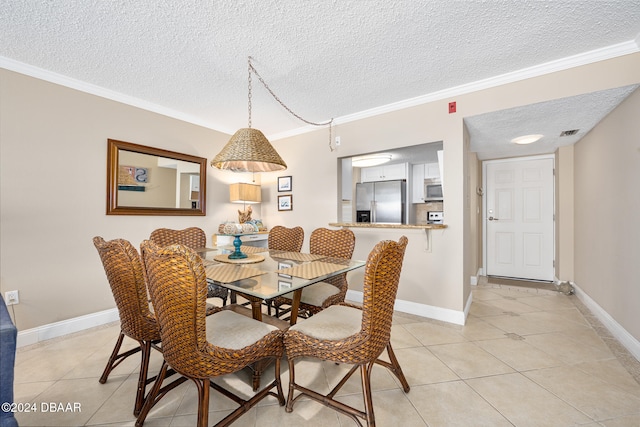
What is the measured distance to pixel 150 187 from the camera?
10.3 feet

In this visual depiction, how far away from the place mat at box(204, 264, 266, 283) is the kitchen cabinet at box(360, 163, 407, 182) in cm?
396

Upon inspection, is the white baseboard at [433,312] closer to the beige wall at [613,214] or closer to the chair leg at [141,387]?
the beige wall at [613,214]

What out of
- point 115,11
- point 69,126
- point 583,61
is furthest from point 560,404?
point 69,126

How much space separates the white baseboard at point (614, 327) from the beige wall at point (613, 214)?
1.7 inches

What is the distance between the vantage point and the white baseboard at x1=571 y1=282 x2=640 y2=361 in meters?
2.07

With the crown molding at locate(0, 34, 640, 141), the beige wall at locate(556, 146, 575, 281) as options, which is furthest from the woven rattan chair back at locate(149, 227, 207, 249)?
the beige wall at locate(556, 146, 575, 281)

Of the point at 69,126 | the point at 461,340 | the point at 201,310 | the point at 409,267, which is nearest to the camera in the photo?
the point at 201,310

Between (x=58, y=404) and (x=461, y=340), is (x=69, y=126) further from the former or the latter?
(x=461, y=340)

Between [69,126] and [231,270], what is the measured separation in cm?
235

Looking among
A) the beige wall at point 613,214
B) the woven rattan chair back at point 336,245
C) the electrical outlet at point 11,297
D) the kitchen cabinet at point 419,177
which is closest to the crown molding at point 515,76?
the beige wall at point 613,214

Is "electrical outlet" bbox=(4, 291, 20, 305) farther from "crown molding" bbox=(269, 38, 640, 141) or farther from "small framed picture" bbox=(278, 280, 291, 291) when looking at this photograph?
"crown molding" bbox=(269, 38, 640, 141)

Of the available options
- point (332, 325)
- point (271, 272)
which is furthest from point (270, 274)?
point (332, 325)

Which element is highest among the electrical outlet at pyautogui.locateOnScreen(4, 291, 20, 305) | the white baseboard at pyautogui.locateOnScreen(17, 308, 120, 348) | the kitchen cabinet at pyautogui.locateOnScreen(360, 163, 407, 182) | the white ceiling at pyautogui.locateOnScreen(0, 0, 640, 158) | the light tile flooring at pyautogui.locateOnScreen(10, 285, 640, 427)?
the white ceiling at pyautogui.locateOnScreen(0, 0, 640, 158)

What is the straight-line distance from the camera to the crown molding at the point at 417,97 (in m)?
2.09
